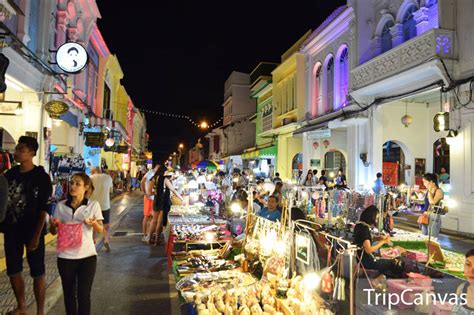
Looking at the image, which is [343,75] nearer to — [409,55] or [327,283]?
[409,55]

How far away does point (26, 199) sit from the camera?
14.0ft

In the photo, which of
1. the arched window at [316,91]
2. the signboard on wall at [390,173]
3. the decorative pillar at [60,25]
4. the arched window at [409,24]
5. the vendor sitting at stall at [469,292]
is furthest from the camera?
the arched window at [316,91]

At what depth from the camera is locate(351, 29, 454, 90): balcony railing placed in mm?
10961

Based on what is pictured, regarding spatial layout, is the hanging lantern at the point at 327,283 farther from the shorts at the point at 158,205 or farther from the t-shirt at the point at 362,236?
the shorts at the point at 158,205

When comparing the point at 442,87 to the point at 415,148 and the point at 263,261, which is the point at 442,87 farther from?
the point at 263,261

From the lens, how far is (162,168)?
9289 mm

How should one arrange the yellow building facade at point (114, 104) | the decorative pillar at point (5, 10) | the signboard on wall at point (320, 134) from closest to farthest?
the decorative pillar at point (5, 10), the signboard on wall at point (320, 134), the yellow building facade at point (114, 104)

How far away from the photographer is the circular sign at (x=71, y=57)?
35.2 feet

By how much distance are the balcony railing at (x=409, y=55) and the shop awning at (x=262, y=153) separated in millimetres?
12691

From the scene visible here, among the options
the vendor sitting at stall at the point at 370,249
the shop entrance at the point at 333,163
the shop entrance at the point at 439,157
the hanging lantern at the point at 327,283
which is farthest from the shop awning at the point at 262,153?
the hanging lantern at the point at 327,283

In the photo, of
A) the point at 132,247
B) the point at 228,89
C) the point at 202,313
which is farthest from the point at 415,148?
the point at 228,89

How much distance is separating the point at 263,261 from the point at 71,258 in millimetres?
2637

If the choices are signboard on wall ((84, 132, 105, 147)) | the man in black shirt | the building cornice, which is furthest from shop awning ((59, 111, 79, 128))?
the building cornice

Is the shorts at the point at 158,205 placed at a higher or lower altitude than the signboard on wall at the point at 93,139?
lower
